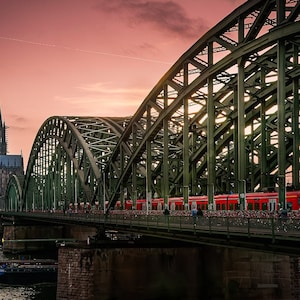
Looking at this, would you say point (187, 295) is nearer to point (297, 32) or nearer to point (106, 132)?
point (297, 32)

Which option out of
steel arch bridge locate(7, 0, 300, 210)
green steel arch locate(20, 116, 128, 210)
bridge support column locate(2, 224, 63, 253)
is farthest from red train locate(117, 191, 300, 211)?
bridge support column locate(2, 224, 63, 253)

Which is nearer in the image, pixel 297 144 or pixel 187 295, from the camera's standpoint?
pixel 297 144

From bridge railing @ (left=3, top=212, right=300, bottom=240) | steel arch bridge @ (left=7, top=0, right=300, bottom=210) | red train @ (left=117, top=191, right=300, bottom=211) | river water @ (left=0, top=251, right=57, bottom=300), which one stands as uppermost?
steel arch bridge @ (left=7, top=0, right=300, bottom=210)

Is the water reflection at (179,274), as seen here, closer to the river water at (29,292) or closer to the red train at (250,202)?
the red train at (250,202)

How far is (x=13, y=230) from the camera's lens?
497ft

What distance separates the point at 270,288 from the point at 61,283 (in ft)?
58.1

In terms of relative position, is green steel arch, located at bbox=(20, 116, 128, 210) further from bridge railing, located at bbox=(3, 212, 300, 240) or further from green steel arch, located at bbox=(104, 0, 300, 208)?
bridge railing, located at bbox=(3, 212, 300, 240)

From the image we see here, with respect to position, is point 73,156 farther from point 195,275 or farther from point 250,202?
point 250,202

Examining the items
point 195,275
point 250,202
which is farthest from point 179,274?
point 250,202

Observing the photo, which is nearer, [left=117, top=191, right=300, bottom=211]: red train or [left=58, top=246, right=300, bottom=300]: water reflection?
[left=117, top=191, right=300, bottom=211]: red train

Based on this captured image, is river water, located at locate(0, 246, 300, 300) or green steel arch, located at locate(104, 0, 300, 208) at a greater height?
green steel arch, located at locate(104, 0, 300, 208)

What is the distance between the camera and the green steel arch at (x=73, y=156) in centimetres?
12875

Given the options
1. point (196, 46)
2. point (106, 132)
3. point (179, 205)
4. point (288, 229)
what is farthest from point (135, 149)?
A: point (106, 132)

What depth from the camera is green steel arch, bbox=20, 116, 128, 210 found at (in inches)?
5069
